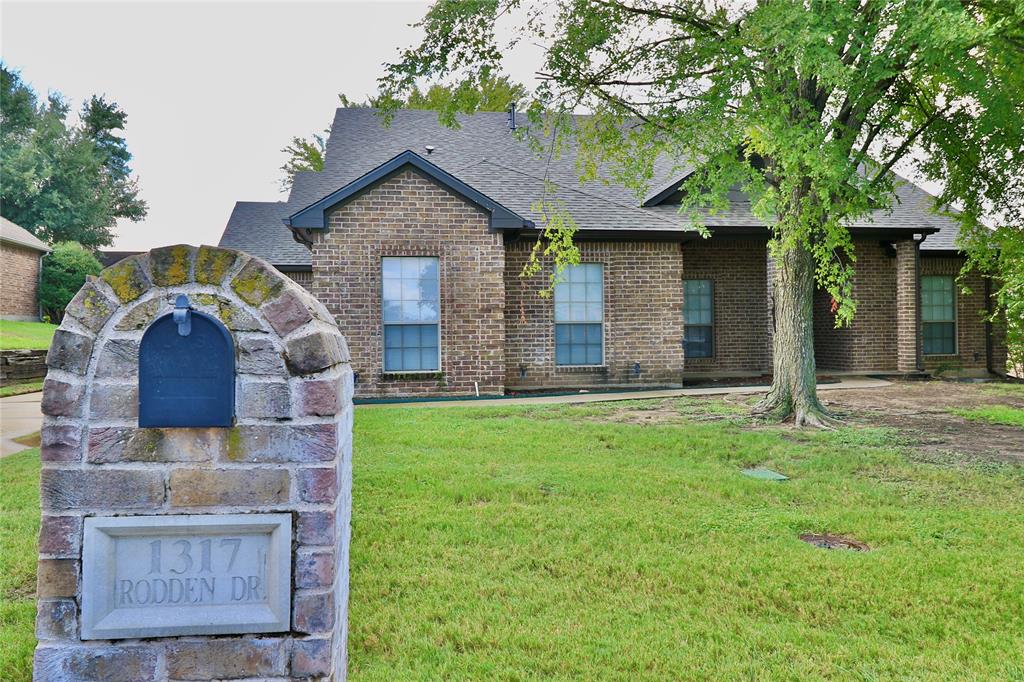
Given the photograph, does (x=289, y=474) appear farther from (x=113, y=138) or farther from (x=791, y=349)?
(x=113, y=138)

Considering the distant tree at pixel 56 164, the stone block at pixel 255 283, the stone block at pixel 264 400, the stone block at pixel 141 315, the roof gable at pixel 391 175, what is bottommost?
the stone block at pixel 264 400

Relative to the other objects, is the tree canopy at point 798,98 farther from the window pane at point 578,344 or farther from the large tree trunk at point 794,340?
the window pane at point 578,344

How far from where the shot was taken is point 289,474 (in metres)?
2.14

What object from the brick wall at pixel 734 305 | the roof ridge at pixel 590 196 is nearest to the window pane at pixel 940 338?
the brick wall at pixel 734 305

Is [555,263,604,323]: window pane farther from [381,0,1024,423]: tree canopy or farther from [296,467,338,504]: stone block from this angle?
[296,467,338,504]: stone block

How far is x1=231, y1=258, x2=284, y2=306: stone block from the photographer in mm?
2162

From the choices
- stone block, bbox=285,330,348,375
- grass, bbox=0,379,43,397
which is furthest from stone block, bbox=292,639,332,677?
grass, bbox=0,379,43,397

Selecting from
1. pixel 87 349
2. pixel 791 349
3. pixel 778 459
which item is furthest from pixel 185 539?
pixel 791 349

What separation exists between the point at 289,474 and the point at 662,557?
8.74 feet

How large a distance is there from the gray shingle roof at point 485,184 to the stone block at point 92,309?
11487mm

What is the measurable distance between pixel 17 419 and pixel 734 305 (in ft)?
46.3

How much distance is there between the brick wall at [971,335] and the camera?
16.2 metres

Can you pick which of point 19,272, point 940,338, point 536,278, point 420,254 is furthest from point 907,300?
point 19,272

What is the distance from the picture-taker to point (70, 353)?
207cm
